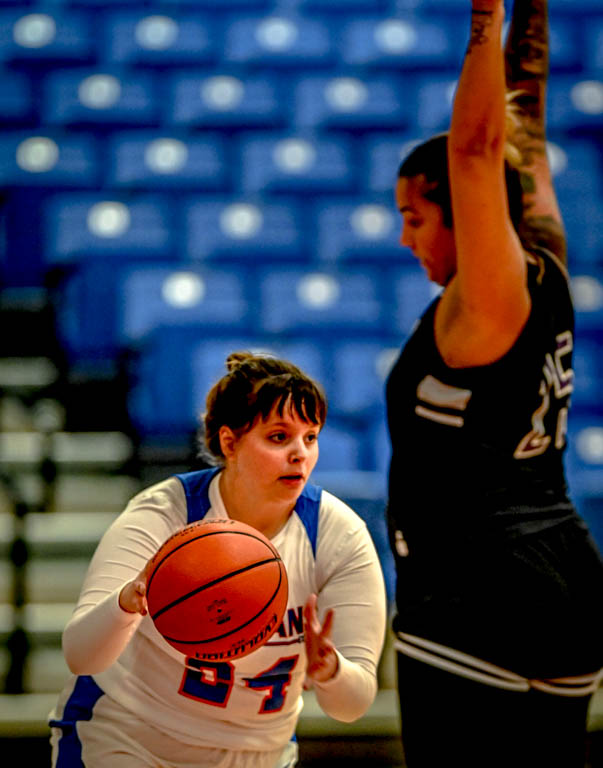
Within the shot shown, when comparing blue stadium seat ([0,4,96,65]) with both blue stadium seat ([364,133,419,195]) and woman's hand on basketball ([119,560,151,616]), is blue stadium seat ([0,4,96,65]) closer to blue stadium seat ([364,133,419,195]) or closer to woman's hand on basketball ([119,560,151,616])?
blue stadium seat ([364,133,419,195])

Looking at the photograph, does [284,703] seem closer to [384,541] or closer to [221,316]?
[384,541]

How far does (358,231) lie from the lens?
14.1ft

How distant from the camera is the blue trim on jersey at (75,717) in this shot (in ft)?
4.29

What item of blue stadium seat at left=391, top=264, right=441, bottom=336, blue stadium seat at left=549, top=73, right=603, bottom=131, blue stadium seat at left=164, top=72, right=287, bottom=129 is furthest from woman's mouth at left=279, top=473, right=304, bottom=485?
blue stadium seat at left=549, top=73, right=603, bottom=131

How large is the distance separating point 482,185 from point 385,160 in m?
3.43

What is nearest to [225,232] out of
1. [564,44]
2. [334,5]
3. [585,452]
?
[334,5]

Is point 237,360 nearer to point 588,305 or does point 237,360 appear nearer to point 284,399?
point 284,399

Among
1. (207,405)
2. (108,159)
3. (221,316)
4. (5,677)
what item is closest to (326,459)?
Answer: (221,316)

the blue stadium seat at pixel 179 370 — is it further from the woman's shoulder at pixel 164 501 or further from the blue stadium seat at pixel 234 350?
the woman's shoulder at pixel 164 501

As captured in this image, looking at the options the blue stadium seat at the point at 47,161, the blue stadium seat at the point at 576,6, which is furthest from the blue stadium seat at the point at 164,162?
the blue stadium seat at the point at 576,6

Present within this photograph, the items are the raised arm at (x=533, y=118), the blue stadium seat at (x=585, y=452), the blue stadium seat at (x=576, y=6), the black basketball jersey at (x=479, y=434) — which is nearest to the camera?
the black basketball jersey at (x=479, y=434)

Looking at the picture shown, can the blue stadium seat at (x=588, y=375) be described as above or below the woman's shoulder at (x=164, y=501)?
below

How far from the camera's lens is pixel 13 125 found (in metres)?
4.52

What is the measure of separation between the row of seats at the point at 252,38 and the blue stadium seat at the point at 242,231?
0.96 meters
